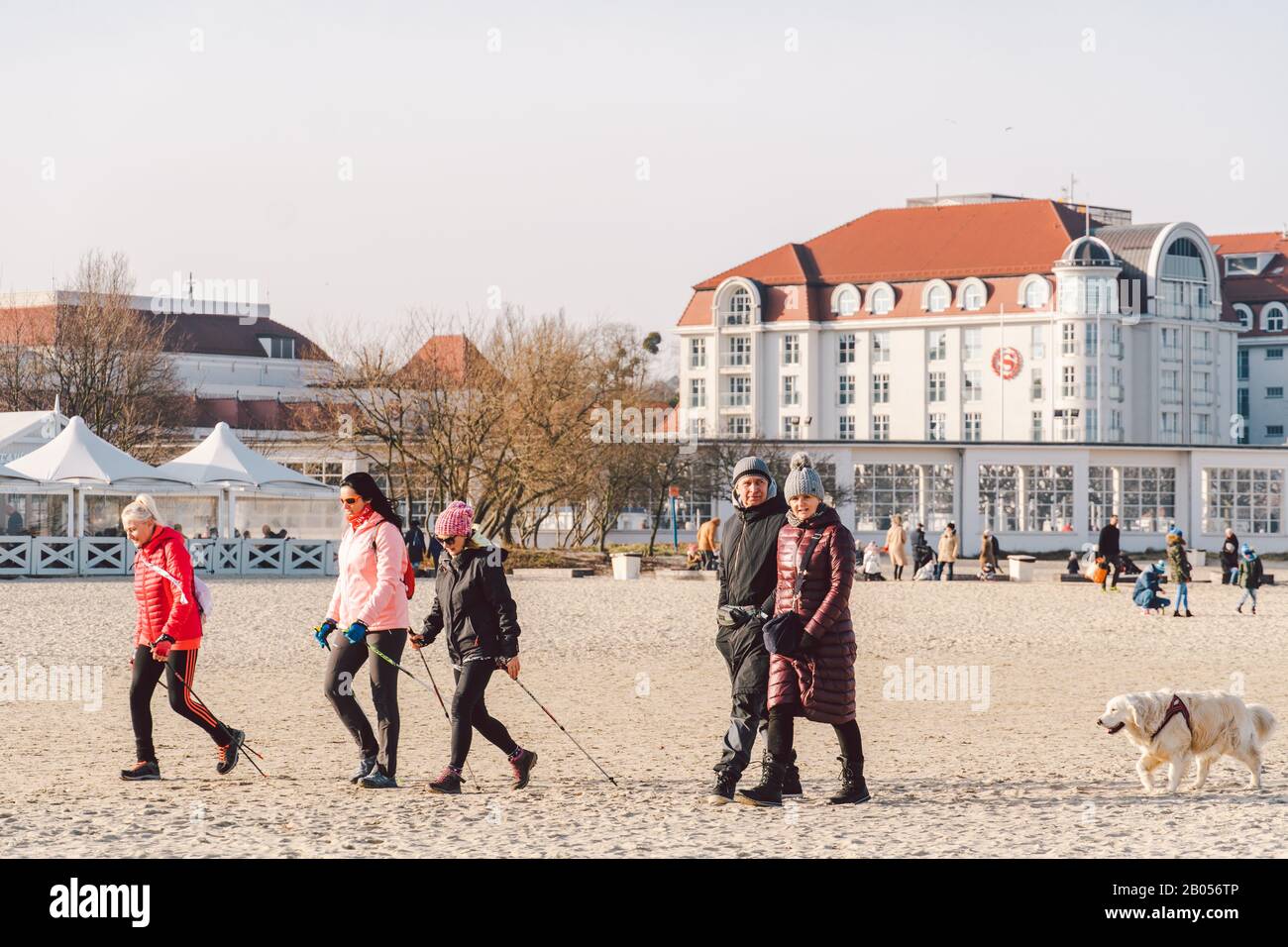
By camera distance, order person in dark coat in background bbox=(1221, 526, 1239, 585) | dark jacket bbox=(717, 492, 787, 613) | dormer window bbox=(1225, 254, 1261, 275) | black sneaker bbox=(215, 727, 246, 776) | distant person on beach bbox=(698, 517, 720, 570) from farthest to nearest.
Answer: dormer window bbox=(1225, 254, 1261, 275) < distant person on beach bbox=(698, 517, 720, 570) < person in dark coat in background bbox=(1221, 526, 1239, 585) < black sneaker bbox=(215, 727, 246, 776) < dark jacket bbox=(717, 492, 787, 613)

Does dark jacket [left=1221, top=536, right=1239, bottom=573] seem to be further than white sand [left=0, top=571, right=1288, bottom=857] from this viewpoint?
Yes

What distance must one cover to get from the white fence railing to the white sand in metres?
16.2

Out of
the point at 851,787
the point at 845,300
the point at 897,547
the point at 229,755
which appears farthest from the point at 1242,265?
the point at 229,755

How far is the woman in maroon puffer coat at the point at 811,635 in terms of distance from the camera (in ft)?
31.2

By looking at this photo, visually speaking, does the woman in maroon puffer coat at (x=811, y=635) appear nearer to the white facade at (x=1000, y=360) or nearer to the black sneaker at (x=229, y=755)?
the black sneaker at (x=229, y=755)

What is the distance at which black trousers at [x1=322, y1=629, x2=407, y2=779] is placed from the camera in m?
10.1

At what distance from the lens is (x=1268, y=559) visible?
205ft

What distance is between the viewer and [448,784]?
1006cm

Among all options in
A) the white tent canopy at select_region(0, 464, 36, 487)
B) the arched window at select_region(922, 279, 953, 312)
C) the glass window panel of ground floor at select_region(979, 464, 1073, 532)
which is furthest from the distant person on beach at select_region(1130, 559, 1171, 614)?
the arched window at select_region(922, 279, 953, 312)

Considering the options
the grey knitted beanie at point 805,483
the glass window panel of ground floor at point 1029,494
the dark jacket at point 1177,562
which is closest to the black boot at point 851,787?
the grey knitted beanie at point 805,483

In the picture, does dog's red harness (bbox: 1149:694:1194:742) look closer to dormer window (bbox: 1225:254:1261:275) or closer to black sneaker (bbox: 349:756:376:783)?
black sneaker (bbox: 349:756:376:783)

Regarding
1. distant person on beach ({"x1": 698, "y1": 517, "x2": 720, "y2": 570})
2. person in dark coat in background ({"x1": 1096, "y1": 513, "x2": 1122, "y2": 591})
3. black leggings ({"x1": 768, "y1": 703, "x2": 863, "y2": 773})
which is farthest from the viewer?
distant person on beach ({"x1": 698, "y1": 517, "x2": 720, "y2": 570})

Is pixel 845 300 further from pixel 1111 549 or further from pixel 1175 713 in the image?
pixel 1175 713
